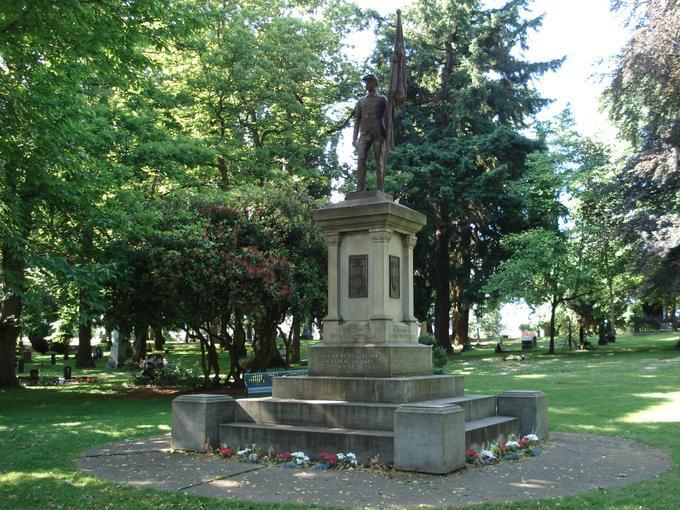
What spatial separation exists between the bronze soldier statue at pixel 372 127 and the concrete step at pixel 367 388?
383cm

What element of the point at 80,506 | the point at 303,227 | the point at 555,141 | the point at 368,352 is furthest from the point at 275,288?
the point at 555,141

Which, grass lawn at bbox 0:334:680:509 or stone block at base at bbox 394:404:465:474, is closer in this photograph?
grass lawn at bbox 0:334:680:509

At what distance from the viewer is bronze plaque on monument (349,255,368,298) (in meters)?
12.0

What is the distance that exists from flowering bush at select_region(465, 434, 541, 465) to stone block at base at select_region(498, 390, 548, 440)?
1.08 feet

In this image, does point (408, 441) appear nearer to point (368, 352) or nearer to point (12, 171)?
point (368, 352)

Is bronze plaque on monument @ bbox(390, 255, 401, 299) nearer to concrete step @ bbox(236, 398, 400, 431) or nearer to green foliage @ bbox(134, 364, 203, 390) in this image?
concrete step @ bbox(236, 398, 400, 431)

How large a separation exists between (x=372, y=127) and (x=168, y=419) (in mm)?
8533

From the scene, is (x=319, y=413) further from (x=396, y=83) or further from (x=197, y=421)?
(x=396, y=83)

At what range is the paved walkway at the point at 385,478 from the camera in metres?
7.66

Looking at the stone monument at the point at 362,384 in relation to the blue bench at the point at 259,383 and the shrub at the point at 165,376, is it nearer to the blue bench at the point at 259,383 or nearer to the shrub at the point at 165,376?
the blue bench at the point at 259,383

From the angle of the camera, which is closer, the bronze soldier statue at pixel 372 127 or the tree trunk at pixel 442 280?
the bronze soldier statue at pixel 372 127

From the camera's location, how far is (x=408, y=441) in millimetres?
8883

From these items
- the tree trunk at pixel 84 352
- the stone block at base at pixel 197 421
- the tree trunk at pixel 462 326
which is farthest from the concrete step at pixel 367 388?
the tree trunk at pixel 462 326

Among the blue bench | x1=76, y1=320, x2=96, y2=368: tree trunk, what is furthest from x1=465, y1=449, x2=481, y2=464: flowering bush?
x1=76, y1=320, x2=96, y2=368: tree trunk
